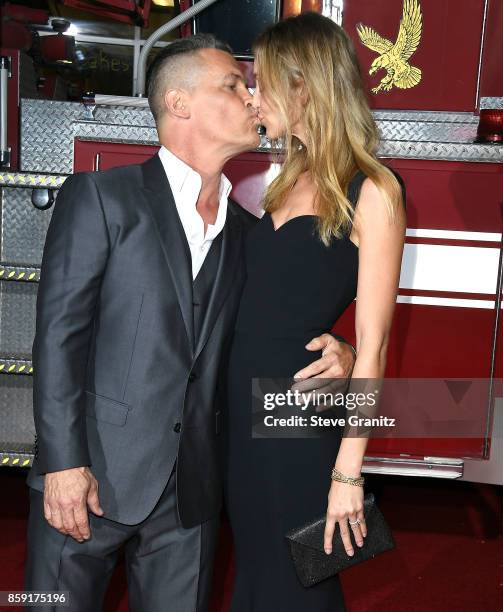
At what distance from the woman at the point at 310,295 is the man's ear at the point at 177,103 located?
0.27 meters

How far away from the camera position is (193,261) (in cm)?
206

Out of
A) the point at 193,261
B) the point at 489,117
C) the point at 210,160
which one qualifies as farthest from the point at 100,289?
the point at 489,117

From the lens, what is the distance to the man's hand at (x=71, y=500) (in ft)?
6.08

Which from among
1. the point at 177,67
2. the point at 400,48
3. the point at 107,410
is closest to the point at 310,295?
the point at 107,410

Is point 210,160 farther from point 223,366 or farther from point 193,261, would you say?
point 223,366

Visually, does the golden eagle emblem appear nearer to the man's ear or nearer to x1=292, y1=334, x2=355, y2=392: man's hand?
the man's ear

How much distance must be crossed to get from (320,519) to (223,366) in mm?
462

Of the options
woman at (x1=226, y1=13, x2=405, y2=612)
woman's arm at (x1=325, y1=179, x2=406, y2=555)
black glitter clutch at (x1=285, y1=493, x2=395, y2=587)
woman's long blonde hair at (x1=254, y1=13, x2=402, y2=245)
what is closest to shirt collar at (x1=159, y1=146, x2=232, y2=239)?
woman at (x1=226, y1=13, x2=405, y2=612)

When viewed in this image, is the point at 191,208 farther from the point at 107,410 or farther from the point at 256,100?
the point at 107,410

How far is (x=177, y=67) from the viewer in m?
2.34

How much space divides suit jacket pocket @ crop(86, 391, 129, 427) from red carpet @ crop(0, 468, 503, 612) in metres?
1.48

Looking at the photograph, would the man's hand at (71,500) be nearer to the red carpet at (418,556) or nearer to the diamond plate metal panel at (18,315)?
the red carpet at (418,556)

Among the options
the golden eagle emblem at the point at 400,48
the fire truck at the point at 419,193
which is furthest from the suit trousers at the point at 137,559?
the golden eagle emblem at the point at 400,48

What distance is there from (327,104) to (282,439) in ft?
2.84
